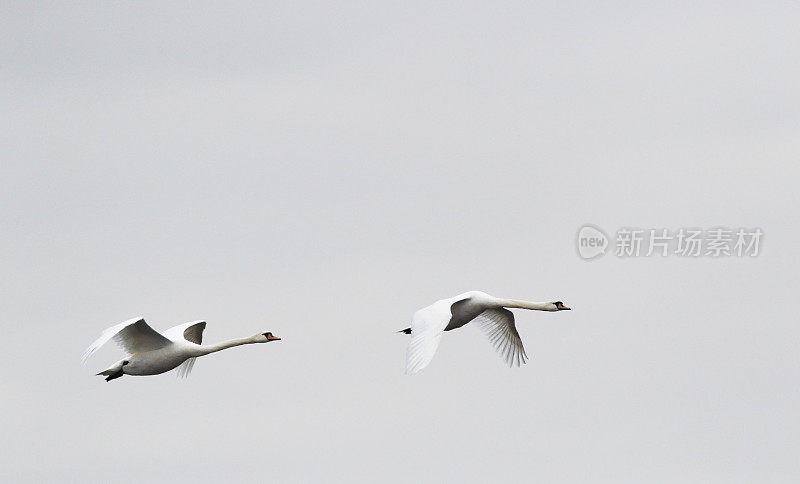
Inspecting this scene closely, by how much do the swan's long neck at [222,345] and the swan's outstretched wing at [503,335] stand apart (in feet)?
27.2

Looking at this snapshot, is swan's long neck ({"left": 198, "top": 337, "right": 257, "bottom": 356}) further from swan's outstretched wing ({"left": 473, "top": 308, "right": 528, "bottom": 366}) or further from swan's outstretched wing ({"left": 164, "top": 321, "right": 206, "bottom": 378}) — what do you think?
swan's outstretched wing ({"left": 473, "top": 308, "right": 528, "bottom": 366})

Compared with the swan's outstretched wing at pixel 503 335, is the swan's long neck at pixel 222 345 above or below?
above

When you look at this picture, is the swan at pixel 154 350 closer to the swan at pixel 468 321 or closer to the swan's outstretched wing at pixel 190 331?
the swan's outstretched wing at pixel 190 331

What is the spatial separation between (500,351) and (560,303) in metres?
2.71

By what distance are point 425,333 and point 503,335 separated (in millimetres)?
9800

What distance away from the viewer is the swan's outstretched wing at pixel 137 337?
145ft

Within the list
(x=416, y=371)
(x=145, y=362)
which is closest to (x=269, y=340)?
(x=145, y=362)

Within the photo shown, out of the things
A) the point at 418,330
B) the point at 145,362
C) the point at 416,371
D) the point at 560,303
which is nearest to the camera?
the point at 416,371

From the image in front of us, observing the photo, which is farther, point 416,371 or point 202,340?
point 202,340

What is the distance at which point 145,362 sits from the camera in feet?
152

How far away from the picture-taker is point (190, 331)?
163 ft

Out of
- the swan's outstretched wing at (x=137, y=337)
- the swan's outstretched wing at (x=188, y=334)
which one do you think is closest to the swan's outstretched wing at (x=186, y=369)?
the swan's outstretched wing at (x=188, y=334)

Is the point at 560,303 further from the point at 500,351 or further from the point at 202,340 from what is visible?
the point at 202,340

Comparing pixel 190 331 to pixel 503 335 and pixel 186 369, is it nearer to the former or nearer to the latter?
pixel 186 369
